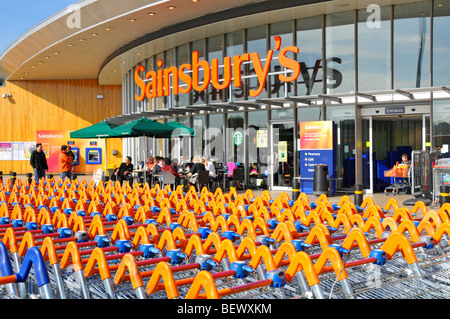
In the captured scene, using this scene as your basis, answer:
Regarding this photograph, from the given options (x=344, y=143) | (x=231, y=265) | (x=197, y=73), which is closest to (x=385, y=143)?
(x=344, y=143)

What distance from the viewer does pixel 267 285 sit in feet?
8.95

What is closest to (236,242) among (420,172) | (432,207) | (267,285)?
(267,285)

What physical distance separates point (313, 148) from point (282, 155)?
2.65 metres

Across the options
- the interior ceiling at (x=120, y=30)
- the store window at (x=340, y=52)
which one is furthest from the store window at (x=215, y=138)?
the store window at (x=340, y=52)

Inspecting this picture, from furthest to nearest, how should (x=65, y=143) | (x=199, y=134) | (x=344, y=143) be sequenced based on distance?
(x=65, y=143)
(x=199, y=134)
(x=344, y=143)

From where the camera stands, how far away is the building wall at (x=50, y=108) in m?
31.3

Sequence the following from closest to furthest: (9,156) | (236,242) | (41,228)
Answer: (236,242) < (41,228) < (9,156)

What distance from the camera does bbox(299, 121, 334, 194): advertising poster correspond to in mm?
16297

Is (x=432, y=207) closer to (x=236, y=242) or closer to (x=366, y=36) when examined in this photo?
(x=366, y=36)

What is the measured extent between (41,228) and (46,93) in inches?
1129

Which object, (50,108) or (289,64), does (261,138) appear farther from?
(50,108)

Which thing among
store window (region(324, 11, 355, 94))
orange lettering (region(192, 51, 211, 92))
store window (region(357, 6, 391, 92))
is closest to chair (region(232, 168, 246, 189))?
orange lettering (region(192, 51, 211, 92))

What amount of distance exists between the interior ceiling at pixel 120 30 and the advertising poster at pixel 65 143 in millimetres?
3727

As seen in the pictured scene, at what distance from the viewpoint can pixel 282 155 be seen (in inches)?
754
